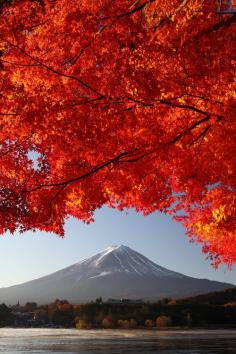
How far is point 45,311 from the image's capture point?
146 ft

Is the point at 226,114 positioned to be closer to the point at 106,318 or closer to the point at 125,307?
the point at 106,318

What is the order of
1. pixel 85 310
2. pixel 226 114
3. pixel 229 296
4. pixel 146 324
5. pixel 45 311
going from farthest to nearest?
pixel 229 296
pixel 45 311
pixel 85 310
pixel 146 324
pixel 226 114

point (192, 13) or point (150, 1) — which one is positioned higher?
point (150, 1)

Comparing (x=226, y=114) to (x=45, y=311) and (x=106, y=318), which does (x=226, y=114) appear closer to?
(x=106, y=318)

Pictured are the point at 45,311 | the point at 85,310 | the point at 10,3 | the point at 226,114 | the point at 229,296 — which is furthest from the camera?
the point at 229,296

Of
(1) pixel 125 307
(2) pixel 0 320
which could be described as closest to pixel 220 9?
(1) pixel 125 307

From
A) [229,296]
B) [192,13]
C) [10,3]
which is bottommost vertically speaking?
[229,296]

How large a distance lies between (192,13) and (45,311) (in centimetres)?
3855

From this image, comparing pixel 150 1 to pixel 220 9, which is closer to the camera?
pixel 220 9

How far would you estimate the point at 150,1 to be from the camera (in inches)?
486

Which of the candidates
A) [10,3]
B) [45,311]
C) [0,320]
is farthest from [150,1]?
[45,311]

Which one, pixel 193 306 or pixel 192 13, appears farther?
pixel 193 306

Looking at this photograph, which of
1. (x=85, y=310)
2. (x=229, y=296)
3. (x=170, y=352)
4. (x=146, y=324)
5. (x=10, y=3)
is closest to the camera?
(x=10, y=3)

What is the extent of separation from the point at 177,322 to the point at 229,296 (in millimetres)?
15681
